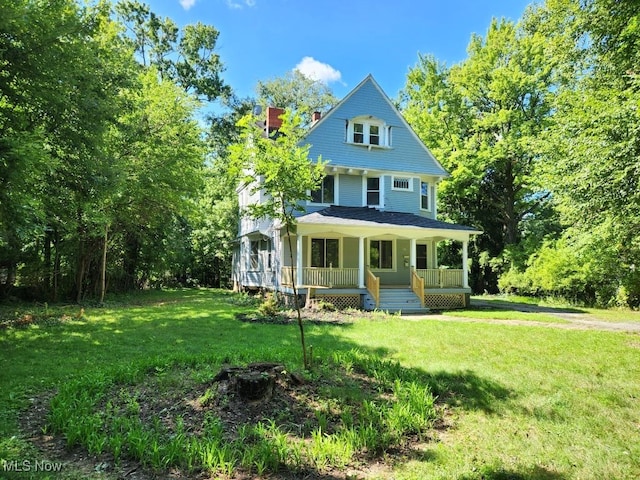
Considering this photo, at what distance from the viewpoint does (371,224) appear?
51.5 feet

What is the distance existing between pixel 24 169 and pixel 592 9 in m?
14.5

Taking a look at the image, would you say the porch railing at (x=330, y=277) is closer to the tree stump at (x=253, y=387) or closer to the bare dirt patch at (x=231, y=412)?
the bare dirt patch at (x=231, y=412)

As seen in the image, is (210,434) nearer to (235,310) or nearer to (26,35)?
(26,35)

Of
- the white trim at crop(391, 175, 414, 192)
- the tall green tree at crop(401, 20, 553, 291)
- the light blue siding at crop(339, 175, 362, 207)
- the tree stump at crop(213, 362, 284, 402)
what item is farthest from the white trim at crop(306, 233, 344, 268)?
the tree stump at crop(213, 362, 284, 402)

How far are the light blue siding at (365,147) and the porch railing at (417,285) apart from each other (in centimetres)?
563

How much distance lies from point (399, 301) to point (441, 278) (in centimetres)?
256

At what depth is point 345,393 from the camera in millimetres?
5059

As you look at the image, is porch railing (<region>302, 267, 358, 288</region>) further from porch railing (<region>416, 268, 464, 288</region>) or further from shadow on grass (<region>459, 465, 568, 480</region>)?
shadow on grass (<region>459, 465, 568, 480</region>)

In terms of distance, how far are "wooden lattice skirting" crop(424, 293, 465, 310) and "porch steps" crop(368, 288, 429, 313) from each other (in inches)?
43.6

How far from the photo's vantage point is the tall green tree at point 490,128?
2436 centimetres

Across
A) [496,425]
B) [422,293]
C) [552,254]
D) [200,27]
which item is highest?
[200,27]

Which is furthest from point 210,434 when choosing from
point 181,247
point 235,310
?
point 181,247

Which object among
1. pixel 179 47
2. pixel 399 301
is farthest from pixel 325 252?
pixel 179 47

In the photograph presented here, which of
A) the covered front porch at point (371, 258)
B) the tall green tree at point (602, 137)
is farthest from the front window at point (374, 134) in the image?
the tall green tree at point (602, 137)
